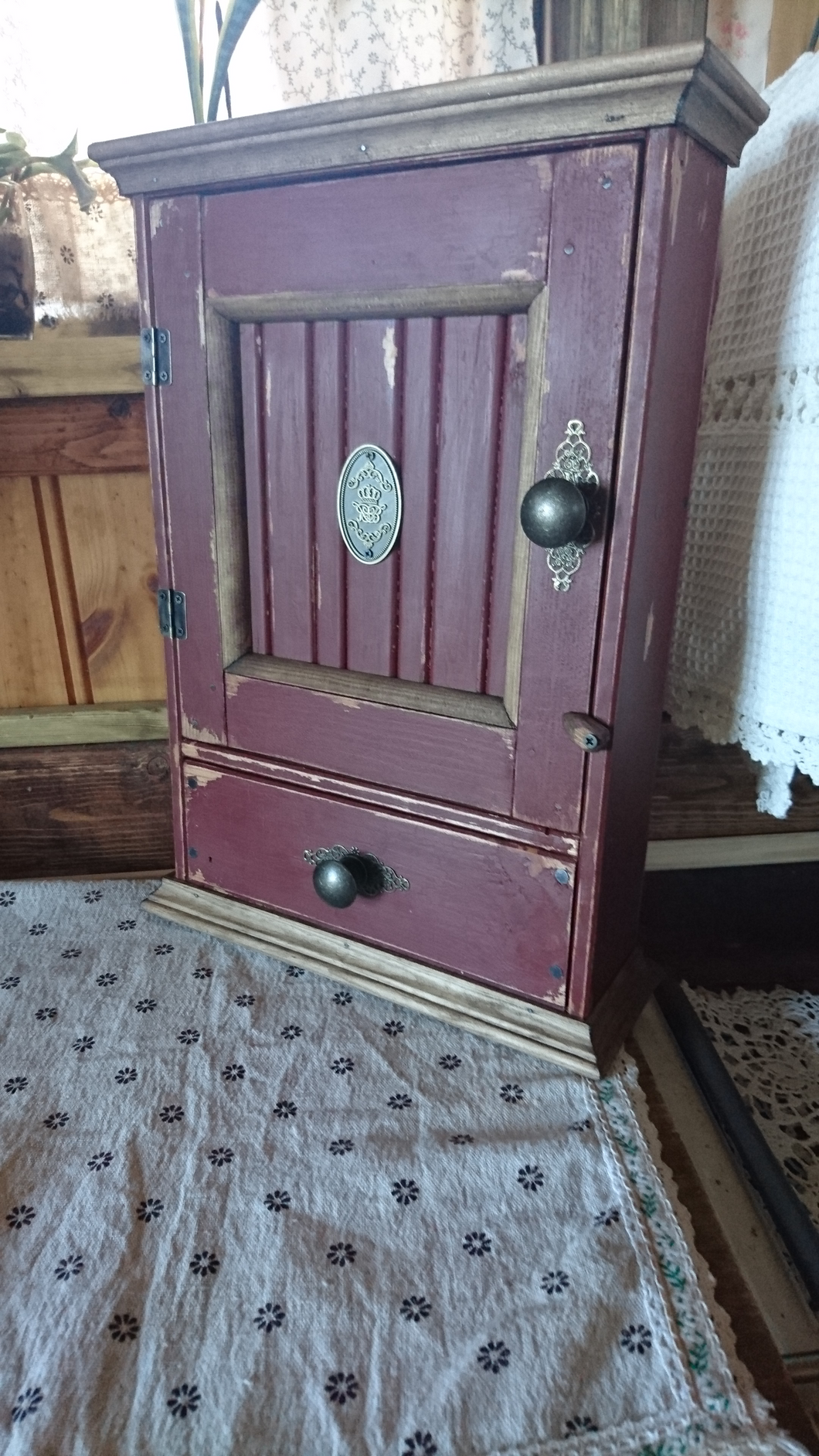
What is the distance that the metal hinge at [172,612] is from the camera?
85 centimetres

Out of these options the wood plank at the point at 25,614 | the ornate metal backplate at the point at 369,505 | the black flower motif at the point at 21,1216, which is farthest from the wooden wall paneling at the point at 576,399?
the wood plank at the point at 25,614

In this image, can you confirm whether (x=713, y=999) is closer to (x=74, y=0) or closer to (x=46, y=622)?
(x=46, y=622)

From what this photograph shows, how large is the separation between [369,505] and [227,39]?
593 mm

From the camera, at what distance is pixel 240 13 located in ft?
2.96

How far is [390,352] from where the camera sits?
68cm

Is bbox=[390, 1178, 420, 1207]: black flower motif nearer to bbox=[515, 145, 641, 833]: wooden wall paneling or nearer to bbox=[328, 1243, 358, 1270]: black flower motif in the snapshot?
bbox=[328, 1243, 358, 1270]: black flower motif

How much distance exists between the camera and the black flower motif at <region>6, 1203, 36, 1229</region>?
588 millimetres

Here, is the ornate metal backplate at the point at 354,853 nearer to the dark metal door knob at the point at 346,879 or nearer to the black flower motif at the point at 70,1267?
the dark metal door knob at the point at 346,879

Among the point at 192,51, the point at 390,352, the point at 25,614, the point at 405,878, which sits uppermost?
the point at 192,51

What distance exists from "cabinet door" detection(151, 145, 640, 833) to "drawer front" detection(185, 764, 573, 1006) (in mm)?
43

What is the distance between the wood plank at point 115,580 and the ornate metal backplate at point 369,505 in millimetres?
439

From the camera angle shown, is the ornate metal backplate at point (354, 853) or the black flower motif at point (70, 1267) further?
the ornate metal backplate at point (354, 853)

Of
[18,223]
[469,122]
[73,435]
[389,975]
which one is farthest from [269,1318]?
[18,223]

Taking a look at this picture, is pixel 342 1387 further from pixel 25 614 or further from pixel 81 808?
pixel 25 614
